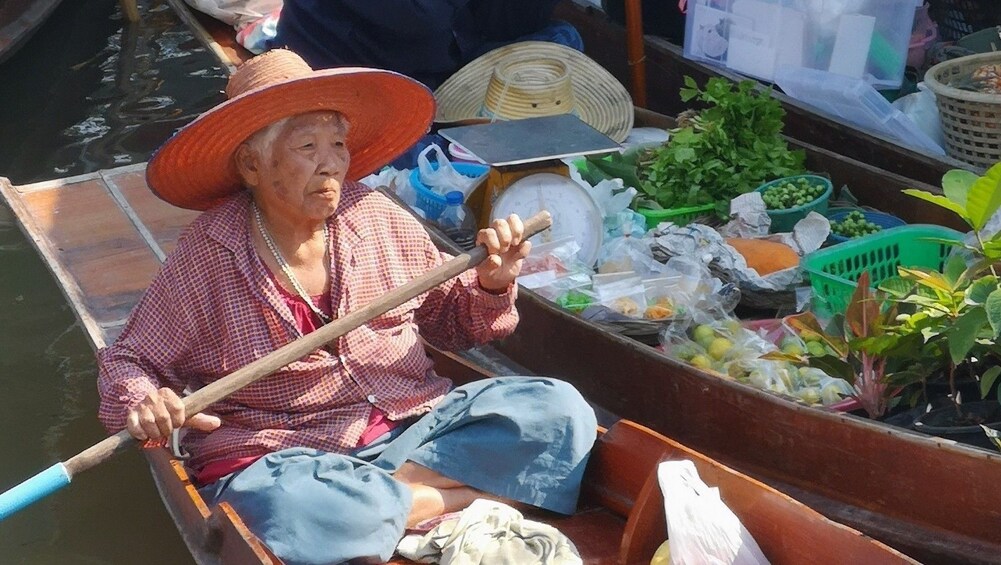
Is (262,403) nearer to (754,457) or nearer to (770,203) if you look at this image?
(754,457)

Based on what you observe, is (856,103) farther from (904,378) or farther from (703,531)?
(703,531)

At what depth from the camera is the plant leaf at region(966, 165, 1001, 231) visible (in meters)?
2.67

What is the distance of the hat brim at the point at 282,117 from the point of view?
8.37 feet

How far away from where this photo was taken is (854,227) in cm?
374

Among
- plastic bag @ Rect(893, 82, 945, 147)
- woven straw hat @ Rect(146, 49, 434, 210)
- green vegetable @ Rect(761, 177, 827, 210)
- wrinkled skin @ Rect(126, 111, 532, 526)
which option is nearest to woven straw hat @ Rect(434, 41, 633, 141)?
green vegetable @ Rect(761, 177, 827, 210)

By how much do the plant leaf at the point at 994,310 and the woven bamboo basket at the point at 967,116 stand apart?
1.64 metres

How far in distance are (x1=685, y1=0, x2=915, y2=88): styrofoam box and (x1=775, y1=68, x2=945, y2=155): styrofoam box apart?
0.33 ft

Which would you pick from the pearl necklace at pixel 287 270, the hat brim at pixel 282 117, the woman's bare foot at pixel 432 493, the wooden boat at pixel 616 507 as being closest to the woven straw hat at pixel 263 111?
the hat brim at pixel 282 117

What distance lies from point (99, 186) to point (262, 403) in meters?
2.46

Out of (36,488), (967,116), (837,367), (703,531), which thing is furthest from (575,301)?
(36,488)

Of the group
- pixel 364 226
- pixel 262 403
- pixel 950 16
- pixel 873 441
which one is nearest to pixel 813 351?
pixel 873 441

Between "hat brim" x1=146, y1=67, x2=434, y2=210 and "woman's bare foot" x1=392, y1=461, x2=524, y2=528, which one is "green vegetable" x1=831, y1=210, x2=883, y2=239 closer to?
"hat brim" x1=146, y1=67, x2=434, y2=210

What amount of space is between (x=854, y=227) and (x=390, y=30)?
1966mm

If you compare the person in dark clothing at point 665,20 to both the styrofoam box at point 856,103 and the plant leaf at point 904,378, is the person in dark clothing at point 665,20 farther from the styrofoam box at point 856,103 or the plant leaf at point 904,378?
the plant leaf at point 904,378
